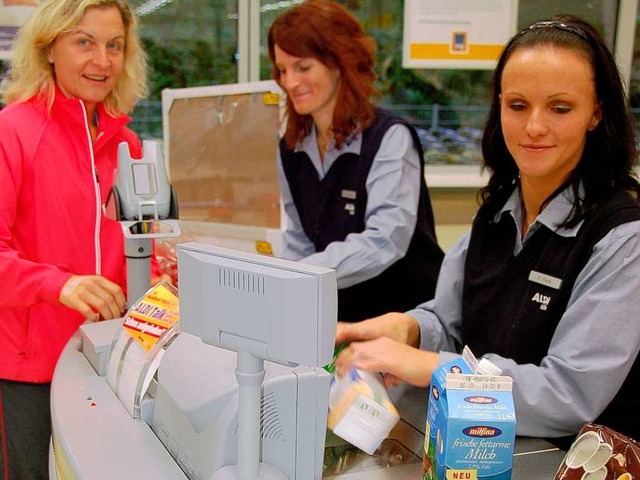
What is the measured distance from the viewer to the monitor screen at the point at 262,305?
→ 0.69m

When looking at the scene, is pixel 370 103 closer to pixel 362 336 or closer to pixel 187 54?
pixel 362 336

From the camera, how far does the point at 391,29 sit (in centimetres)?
366

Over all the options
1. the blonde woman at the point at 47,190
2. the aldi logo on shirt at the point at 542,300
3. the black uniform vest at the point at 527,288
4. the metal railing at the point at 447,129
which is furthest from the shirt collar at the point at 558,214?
the metal railing at the point at 447,129

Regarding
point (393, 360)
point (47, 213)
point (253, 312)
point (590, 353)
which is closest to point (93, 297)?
point (47, 213)

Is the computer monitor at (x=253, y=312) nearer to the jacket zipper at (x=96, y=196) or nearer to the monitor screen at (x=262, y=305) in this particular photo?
the monitor screen at (x=262, y=305)

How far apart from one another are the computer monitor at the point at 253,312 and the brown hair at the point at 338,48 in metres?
1.37

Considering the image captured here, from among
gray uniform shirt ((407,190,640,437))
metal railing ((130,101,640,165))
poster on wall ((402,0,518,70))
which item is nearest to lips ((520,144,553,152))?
gray uniform shirt ((407,190,640,437))

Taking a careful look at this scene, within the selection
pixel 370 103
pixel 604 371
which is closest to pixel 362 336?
pixel 604 371

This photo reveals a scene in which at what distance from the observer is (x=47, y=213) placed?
1668 millimetres

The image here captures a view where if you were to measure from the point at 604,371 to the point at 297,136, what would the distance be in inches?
53.3

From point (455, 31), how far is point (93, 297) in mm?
2667

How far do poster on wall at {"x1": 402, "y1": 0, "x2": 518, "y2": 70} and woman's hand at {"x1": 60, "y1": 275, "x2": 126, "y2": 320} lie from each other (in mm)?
2498

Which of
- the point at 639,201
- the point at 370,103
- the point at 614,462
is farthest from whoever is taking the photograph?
the point at 370,103

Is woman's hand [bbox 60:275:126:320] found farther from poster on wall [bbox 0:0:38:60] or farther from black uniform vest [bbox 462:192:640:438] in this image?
poster on wall [bbox 0:0:38:60]
